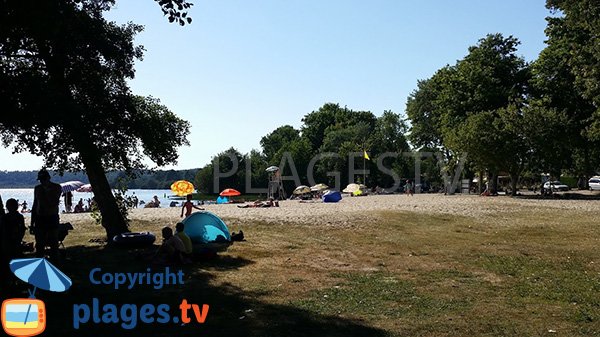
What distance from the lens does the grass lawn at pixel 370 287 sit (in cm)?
825

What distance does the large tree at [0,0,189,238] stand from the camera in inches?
501

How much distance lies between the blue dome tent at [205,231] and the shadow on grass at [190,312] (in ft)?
8.77

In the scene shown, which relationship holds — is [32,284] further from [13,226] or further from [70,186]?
[70,186]

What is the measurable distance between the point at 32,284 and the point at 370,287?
23.6 feet

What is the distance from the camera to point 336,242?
61.6ft

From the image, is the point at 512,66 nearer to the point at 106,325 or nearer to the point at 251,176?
the point at 106,325

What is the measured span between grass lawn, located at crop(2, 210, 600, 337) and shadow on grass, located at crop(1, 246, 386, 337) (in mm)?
22

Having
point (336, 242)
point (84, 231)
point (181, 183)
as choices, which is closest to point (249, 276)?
point (336, 242)

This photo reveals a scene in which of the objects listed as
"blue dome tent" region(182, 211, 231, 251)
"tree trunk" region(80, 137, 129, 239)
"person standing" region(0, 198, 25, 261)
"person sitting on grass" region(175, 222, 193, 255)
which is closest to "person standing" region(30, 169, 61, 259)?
"person standing" region(0, 198, 25, 261)

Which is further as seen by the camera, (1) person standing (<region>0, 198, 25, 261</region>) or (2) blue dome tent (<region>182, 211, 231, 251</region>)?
(2) blue dome tent (<region>182, 211, 231, 251</region>)

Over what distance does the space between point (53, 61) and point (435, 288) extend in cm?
1228

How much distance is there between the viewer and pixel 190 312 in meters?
8.95

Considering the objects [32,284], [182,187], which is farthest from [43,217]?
[182,187]

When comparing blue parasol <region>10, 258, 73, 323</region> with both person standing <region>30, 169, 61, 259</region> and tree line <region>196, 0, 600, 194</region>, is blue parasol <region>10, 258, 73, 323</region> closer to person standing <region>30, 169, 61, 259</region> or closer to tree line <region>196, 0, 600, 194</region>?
person standing <region>30, 169, 61, 259</region>
